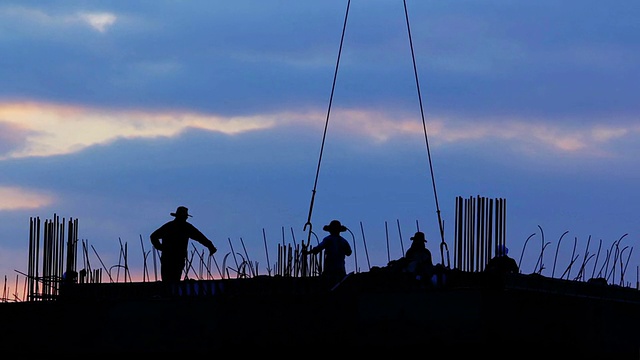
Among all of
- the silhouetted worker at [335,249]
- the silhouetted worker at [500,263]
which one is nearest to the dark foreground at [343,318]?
the silhouetted worker at [500,263]

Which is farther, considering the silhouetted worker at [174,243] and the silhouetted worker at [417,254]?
the silhouetted worker at [174,243]

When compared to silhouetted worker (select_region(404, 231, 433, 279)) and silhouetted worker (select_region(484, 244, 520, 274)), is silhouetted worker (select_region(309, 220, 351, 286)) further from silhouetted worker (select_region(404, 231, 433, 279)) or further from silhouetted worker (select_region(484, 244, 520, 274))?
silhouetted worker (select_region(484, 244, 520, 274))

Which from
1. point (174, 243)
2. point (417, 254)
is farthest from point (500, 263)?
point (174, 243)

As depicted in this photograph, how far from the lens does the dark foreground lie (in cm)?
1928

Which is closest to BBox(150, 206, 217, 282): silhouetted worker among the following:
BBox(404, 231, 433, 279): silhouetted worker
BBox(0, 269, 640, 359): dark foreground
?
BBox(0, 269, 640, 359): dark foreground

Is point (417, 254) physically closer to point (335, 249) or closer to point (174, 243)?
point (335, 249)

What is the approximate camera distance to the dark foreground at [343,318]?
1928cm

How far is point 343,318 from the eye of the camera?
19.9m

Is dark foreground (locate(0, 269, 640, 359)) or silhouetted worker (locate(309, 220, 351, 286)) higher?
silhouetted worker (locate(309, 220, 351, 286))

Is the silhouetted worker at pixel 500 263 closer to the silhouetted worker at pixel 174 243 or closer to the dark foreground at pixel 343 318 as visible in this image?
the dark foreground at pixel 343 318

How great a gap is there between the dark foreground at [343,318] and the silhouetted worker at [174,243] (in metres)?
1.00

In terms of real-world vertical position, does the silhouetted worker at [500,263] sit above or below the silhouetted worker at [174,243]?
below

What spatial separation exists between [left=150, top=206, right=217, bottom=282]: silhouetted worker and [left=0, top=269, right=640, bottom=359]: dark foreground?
998 mm

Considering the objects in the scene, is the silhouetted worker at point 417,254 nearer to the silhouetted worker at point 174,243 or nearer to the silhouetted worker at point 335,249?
the silhouetted worker at point 335,249
